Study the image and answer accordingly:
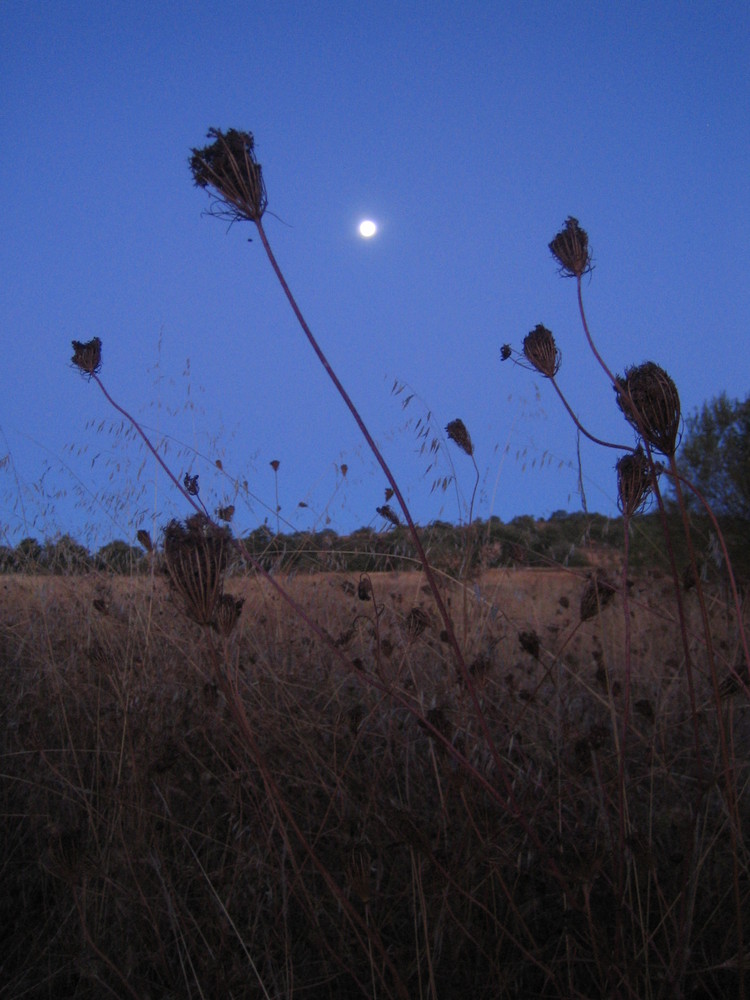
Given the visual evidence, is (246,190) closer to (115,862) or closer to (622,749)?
(622,749)

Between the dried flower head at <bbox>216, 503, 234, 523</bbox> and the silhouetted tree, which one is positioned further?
the silhouetted tree

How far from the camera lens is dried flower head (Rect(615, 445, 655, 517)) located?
5.01 feet

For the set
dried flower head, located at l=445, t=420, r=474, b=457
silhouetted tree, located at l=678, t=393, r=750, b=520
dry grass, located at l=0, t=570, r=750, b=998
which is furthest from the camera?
silhouetted tree, located at l=678, t=393, r=750, b=520

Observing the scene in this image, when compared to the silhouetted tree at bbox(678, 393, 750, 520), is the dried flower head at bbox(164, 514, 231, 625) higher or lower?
lower

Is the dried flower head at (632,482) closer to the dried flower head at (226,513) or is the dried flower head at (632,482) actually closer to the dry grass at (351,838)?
the dry grass at (351,838)

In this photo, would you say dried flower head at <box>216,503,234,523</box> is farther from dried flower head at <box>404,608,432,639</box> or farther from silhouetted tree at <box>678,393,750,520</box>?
silhouetted tree at <box>678,393,750,520</box>

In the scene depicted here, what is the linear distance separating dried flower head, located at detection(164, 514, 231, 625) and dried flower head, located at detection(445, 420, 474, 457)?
1.17 meters

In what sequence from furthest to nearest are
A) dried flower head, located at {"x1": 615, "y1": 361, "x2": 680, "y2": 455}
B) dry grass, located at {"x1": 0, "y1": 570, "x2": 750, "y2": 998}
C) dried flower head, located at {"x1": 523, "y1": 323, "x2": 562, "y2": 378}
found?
dried flower head, located at {"x1": 523, "y1": 323, "x2": 562, "y2": 378}
dry grass, located at {"x1": 0, "y1": 570, "x2": 750, "y2": 998}
dried flower head, located at {"x1": 615, "y1": 361, "x2": 680, "y2": 455}

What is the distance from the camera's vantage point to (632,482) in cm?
154

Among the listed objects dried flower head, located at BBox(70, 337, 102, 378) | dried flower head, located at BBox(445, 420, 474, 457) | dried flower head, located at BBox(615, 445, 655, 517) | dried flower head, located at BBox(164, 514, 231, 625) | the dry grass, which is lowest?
the dry grass

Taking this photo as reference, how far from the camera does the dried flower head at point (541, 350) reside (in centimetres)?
181

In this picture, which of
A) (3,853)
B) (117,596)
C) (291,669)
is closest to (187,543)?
(3,853)

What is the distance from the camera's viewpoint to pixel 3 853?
2074 millimetres

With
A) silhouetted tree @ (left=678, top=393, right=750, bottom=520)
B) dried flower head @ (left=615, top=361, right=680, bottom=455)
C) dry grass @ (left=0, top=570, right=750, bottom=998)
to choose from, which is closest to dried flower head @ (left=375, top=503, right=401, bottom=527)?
dry grass @ (left=0, top=570, right=750, bottom=998)
